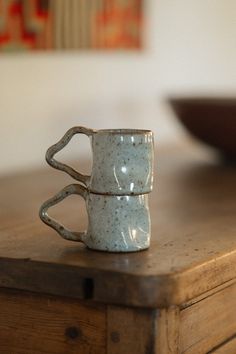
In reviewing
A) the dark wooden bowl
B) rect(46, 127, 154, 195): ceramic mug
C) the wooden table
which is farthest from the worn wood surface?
the dark wooden bowl

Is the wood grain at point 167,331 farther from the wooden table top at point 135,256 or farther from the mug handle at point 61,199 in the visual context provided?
the mug handle at point 61,199

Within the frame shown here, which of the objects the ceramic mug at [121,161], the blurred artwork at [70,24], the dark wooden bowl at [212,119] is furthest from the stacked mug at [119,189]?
the dark wooden bowl at [212,119]

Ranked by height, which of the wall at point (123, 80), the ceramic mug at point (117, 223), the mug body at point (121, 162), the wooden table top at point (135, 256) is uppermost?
the wall at point (123, 80)

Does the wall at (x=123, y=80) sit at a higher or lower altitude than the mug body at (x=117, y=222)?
higher

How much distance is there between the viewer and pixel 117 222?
0.87 meters

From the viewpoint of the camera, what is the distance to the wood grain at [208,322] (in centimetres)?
87

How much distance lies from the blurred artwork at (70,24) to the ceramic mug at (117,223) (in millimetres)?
A: 710

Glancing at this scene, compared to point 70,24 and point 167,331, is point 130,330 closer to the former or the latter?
point 167,331

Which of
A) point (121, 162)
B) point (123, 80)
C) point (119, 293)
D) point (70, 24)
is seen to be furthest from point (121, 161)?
point (123, 80)

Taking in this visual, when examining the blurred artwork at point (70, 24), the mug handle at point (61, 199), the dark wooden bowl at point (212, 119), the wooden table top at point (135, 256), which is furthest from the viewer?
the dark wooden bowl at point (212, 119)

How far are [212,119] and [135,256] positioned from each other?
89 cm

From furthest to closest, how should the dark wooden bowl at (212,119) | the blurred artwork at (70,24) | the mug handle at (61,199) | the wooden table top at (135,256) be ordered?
the dark wooden bowl at (212,119)
the blurred artwork at (70,24)
the mug handle at (61,199)
the wooden table top at (135,256)

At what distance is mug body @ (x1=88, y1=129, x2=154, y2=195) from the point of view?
0.86 m

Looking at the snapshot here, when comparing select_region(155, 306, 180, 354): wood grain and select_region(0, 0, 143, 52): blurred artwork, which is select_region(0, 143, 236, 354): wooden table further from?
select_region(0, 0, 143, 52): blurred artwork
